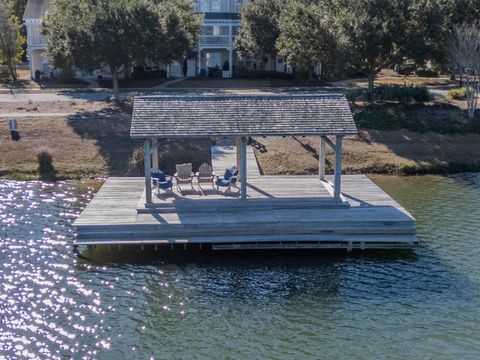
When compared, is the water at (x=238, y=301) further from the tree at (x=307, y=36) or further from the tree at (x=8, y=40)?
the tree at (x=8, y=40)

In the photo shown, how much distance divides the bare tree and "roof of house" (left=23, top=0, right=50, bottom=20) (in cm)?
3920

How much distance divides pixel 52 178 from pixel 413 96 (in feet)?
77.2

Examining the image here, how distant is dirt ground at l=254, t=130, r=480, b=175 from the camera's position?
32.2 metres

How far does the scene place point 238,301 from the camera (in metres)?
17.5

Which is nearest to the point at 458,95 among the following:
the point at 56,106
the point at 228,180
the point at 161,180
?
the point at 228,180

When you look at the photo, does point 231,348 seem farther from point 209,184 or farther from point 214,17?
point 214,17

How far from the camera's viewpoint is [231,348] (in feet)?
49.7

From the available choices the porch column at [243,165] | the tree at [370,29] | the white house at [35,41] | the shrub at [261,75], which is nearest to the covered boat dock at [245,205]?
the porch column at [243,165]

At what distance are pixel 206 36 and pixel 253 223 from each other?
1682 inches

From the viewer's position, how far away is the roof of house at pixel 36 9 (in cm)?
5996

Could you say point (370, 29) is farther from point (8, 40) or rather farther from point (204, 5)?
point (8, 40)

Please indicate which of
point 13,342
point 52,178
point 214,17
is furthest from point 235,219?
point 214,17

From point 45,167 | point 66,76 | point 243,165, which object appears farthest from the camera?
point 66,76

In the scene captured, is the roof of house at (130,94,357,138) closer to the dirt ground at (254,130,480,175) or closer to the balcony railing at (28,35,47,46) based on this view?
the dirt ground at (254,130,480,175)
